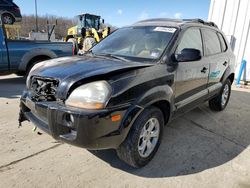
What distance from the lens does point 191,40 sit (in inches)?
145

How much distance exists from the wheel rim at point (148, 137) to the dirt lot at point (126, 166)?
0.66 ft

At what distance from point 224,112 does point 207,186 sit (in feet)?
10.1

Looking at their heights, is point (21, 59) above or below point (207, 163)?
above

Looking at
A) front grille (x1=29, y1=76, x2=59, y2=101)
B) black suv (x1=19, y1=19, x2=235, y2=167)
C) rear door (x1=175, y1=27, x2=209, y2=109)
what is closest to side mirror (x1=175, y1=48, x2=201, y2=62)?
black suv (x1=19, y1=19, x2=235, y2=167)

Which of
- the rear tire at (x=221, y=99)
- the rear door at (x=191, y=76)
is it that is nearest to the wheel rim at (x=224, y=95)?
the rear tire at (x=221, y=99)

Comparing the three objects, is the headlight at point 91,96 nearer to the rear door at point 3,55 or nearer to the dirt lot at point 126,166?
the dirt lot at point 126,166

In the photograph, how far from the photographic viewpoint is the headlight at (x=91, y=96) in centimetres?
228

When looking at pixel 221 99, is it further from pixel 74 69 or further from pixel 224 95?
pixel 74 69

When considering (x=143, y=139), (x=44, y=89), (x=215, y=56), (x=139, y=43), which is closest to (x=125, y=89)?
(x=143, y=139)

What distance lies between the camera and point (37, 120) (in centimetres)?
275

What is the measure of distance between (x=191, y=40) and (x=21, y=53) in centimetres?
526

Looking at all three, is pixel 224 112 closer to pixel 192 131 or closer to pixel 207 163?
pixel 192 131

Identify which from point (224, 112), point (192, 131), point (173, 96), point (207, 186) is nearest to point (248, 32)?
point (224, 112)

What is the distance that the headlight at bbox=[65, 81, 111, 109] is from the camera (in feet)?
7.48
